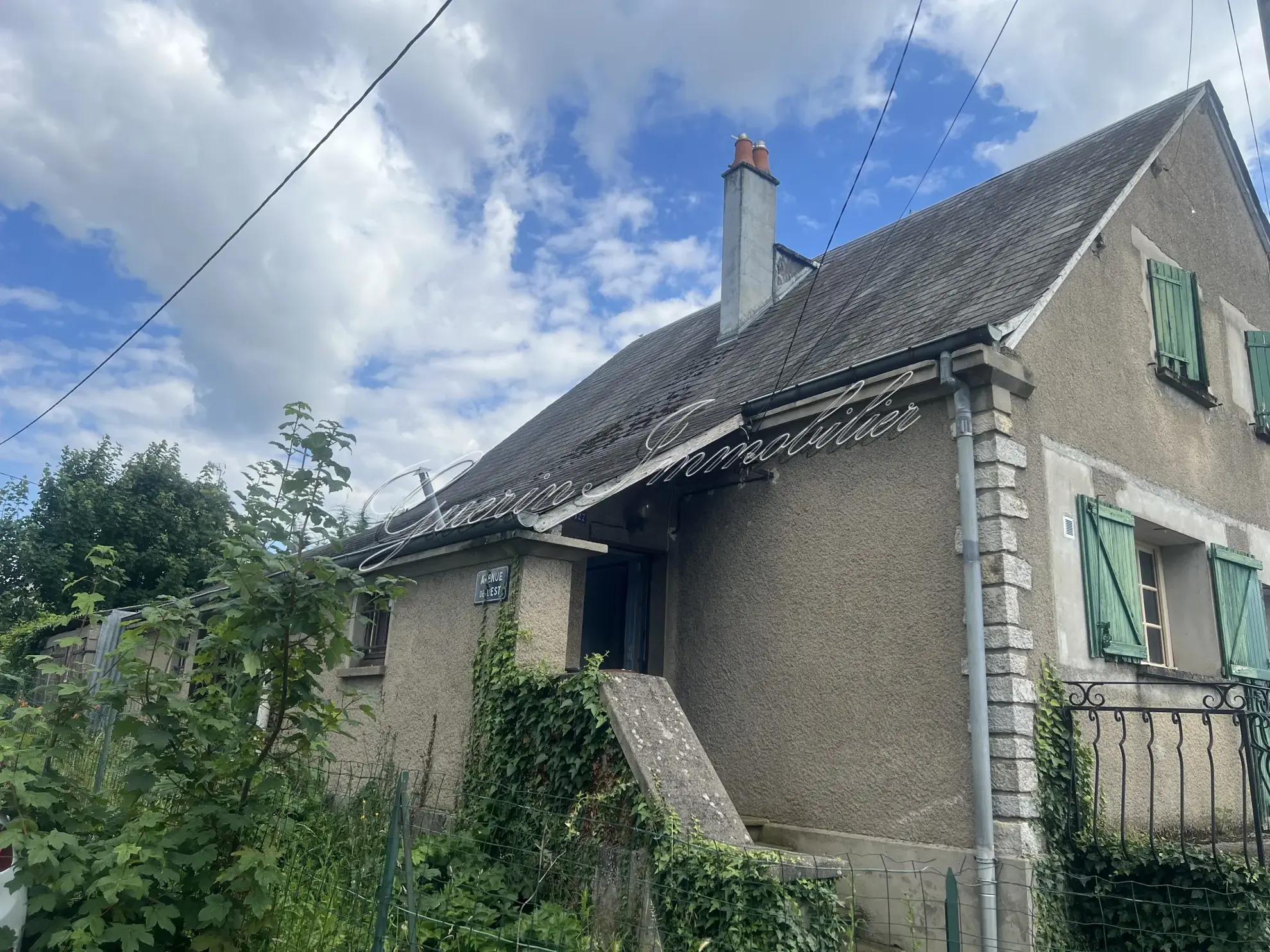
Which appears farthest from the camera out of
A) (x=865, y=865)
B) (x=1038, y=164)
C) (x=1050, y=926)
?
(x=1038, y=164)

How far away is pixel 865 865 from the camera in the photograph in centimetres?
576

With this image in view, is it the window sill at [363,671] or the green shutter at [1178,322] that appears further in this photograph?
the window sill at [363,671]

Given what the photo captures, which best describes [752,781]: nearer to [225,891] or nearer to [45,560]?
[225,891]

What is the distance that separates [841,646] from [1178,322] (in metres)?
4.35

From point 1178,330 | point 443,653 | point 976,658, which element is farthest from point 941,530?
point 443,653

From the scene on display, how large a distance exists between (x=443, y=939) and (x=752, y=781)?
109 inches

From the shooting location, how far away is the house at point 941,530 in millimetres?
5738

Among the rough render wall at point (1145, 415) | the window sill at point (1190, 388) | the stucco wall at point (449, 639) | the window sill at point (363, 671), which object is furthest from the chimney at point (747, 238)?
the window sill at point (363, 671)

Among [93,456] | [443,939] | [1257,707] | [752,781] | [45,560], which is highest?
[93,456]

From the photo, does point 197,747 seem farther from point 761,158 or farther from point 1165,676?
point 761,158

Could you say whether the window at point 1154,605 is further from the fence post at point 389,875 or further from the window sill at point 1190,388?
the fence post at point 389,875

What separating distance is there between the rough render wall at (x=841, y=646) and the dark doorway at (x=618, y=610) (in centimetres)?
61

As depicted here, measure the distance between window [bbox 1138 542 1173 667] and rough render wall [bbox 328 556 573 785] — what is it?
177 inches

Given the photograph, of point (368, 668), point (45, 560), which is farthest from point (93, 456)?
point (368, 668)
